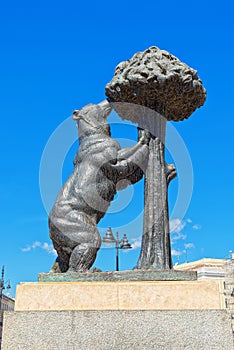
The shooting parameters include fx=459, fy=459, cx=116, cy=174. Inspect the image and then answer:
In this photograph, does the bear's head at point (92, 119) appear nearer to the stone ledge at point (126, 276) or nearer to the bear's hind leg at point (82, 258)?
the bear's hind leg at point (82, 258)

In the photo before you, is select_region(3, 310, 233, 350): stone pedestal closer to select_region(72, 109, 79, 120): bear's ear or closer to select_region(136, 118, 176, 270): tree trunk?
select_region(136, 118, 176, 270): tree trunk

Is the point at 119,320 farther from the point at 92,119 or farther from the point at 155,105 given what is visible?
the point at 155,105

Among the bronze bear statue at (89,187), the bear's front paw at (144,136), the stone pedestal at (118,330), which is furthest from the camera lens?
the bear's front paw at (144,136)

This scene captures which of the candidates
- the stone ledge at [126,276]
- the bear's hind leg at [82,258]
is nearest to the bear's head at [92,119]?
the bear's hind leg at [82,258]

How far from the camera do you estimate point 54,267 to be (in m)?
6.86

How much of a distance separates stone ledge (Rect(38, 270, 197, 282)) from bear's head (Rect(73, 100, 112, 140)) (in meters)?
2.23

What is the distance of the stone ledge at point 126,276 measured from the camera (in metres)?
6.14

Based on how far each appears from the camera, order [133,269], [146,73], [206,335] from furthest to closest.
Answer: [146,73]
[133,269]
[206,335]

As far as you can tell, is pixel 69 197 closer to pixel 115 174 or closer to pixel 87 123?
pixel 115 174

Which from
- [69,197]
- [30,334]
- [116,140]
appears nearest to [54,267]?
[69,197]

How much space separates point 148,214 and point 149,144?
1150mm

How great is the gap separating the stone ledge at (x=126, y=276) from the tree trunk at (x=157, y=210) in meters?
0.49

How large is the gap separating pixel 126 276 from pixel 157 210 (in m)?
1.29

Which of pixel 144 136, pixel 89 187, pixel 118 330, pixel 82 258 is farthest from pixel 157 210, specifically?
pixel 118 330
